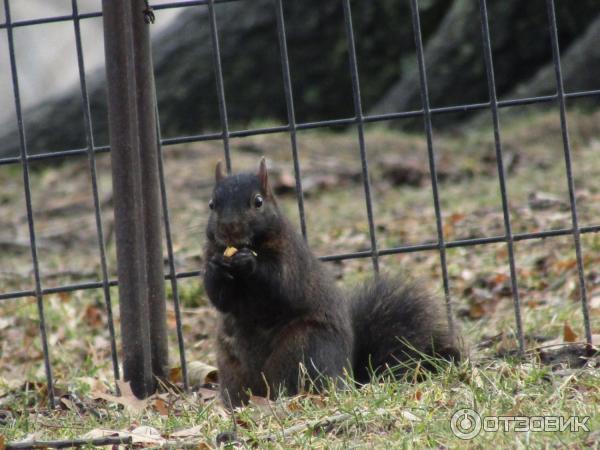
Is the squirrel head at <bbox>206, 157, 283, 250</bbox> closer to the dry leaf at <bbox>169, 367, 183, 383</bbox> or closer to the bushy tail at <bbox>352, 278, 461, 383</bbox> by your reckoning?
the bushy tail at <bbox>352, 278, 461, 383</bbox>

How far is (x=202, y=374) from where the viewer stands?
4.27 m

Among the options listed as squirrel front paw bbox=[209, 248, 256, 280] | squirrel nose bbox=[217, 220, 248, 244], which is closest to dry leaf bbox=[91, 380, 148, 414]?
squirrel front paw bbox=[209, 248, 256, 280]

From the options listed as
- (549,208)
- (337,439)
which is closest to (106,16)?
(337,439)

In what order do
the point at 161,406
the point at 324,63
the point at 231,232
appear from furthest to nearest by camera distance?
1. the point at 324,63
2. the point at 161,406
3. the point at 231,232

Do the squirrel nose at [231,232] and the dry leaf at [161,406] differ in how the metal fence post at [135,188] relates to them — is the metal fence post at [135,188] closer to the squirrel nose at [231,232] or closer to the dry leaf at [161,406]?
the dry leaf at [161,406]

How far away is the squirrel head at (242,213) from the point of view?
11.8 feet

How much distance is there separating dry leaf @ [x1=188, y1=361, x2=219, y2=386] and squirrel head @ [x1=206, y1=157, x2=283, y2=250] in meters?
0.76

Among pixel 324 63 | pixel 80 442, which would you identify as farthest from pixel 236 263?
pixel 324 63

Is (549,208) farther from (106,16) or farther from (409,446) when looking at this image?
(409,446)

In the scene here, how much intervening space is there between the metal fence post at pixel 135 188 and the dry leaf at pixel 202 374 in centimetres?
23

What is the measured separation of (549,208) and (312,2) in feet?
14.8

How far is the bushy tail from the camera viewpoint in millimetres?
3871

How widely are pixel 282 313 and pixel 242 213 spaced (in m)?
0.42

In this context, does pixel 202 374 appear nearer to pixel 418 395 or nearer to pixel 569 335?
pixel 418 395
